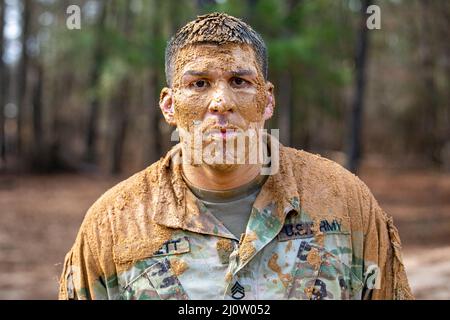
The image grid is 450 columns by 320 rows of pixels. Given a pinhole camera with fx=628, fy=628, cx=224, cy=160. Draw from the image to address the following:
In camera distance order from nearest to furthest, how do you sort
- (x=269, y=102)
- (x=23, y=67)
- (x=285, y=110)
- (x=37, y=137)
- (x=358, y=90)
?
1. (x=269, y=102)
2. (x=358, y=90)
3. (x=285, y=110)
4. (x=23, y=67)
5. (x=37, y=137)

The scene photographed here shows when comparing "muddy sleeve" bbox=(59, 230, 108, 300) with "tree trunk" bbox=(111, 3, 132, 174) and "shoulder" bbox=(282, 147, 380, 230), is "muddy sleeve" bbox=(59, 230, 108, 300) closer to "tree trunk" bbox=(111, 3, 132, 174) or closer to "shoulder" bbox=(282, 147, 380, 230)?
"shoulder" bbox=(282, 147, 380, 230)

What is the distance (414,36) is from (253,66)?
21021 mm

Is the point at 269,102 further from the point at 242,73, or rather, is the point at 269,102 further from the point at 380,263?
the point at 380,263

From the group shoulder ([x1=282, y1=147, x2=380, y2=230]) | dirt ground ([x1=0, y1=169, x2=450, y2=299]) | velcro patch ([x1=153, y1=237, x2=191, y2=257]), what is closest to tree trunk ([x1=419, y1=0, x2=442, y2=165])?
dirt ground ([x1=0, y1=169, x2=450, y2=299])

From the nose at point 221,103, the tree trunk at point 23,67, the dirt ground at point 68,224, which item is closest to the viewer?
the nose at point 221,103

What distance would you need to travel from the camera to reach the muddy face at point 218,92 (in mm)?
2314

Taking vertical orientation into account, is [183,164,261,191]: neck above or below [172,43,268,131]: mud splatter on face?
below

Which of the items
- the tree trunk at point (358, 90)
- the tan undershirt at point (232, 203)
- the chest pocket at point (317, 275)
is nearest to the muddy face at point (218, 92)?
the tan undershirt at point (232, 203)

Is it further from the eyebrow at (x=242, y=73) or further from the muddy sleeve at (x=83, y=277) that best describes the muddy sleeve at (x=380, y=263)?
the muddy sleeve at (x=83, y=277)

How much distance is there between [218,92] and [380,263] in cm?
90

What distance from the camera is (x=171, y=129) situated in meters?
17.4

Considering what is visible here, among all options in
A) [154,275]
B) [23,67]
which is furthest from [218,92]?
[23,67]

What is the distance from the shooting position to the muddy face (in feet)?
7.59

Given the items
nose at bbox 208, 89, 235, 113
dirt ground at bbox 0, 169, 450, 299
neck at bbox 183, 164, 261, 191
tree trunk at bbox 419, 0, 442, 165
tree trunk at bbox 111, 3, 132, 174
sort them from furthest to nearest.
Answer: tree trunk at bbox 111, 3, 132, 174
tree trunk at bbox 419, 0, 442, 165
dirt ground at bbox 0, 169, 450, 299
neck at bbox 183, 164, 261, 191
nose at bbox 208, 89, 235, 113
